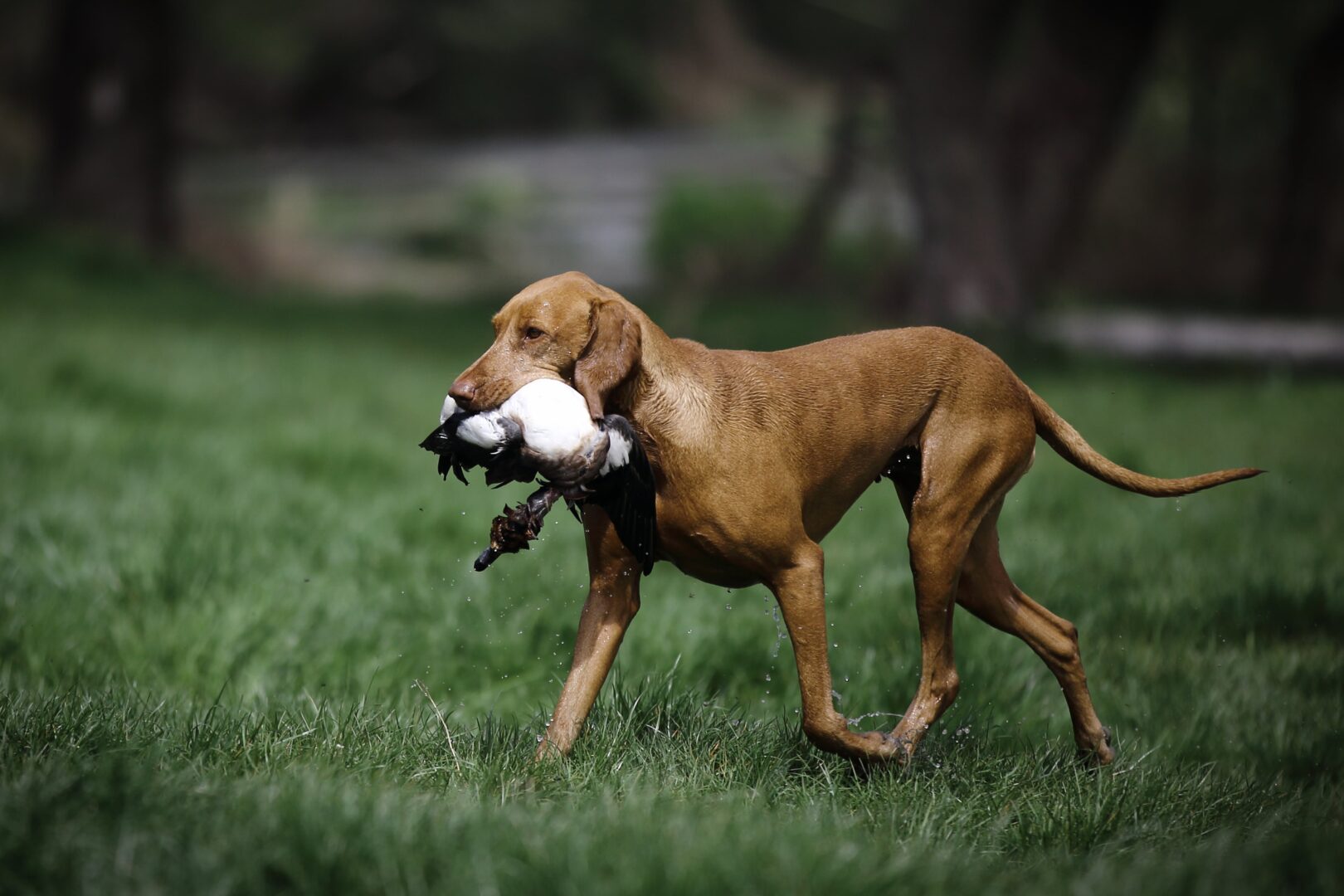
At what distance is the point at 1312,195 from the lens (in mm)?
14133

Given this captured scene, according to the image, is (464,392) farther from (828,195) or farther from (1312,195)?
(828,195)

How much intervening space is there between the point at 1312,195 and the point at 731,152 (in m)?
10.8

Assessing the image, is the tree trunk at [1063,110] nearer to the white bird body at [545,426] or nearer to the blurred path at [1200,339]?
the blurred path at [1200,339]

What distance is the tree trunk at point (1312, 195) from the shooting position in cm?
1376

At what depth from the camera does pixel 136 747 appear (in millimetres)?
2859

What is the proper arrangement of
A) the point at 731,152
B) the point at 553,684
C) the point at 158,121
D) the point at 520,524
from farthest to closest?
the point at 731,152 → the point at 158,121 → the point at 553,684 → the point at 520,524

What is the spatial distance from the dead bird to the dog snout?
0.02 metres

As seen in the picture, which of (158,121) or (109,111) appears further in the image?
(158,121)

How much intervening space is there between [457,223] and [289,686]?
58.0 feet


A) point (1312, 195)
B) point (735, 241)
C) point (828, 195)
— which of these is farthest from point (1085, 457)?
point (735, 241)

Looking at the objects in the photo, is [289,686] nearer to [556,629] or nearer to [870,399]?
[556,629]

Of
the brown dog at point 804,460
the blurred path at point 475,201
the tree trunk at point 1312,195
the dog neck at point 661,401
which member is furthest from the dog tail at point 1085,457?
the blurred path at point 475,201

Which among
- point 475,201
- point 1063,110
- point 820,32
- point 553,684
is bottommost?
point 553,684

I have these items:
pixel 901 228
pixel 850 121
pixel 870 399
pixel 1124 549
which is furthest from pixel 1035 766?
pixel 901 228
